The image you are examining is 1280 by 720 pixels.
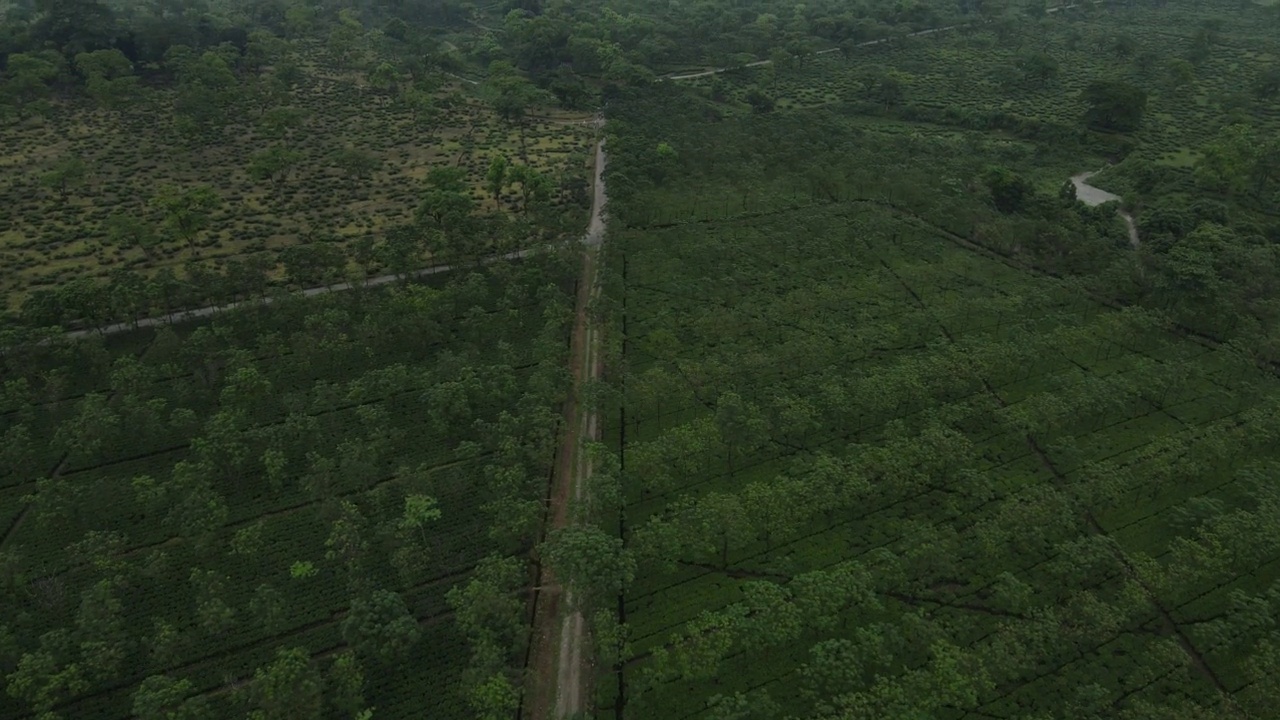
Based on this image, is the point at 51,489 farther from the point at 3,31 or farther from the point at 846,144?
the point at 3,31

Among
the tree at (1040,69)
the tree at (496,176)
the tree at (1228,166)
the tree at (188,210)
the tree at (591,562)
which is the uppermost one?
the tree at (1040,69)

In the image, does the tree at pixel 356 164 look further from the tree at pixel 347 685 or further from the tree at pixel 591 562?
the tree at pixel 347 685

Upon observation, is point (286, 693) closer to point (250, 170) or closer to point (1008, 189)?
point (250, 170)

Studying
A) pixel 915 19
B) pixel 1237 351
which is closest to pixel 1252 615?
pixel 1237 351

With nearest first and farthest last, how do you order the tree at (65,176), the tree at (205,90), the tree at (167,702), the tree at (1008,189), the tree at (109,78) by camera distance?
1. the tree at (167,702)
2. the tree at (65,176)
3. the tree at (1008,189)
4. the tree at (205,90)
5. the tree at (109,78)

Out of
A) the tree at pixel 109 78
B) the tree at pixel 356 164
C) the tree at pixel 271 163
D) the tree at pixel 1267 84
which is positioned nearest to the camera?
the tree at pixel 271 163

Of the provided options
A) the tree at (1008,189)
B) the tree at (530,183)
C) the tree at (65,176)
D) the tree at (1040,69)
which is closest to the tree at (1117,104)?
the tree at (1040,69)

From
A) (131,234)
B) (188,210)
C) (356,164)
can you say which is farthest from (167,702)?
(356,164)
